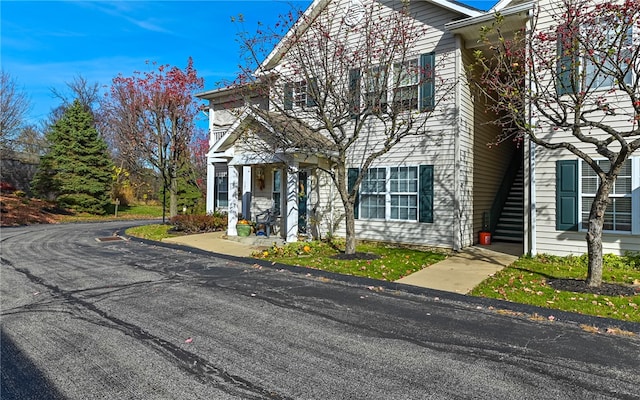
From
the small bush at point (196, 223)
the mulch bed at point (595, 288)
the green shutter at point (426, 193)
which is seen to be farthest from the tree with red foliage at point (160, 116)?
the mulch bed at point (595, 288)

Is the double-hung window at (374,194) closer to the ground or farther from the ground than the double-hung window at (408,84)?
closer to the ground

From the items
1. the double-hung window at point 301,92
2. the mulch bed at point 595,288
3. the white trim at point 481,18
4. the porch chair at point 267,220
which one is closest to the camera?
the mulch bed at point 595,288

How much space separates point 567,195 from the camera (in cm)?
867

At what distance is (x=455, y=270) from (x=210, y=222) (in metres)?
10.0

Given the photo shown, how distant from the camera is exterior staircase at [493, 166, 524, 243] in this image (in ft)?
38.7

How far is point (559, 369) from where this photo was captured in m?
3.56

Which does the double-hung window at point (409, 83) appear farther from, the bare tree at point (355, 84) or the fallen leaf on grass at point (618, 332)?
the fallen leaf on grass at point (618, 332)

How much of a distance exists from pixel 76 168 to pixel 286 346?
2652 cm

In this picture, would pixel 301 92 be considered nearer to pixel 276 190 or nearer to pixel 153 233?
pixel 276 190

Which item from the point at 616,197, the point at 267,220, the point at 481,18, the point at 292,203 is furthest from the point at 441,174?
the point at 267,220

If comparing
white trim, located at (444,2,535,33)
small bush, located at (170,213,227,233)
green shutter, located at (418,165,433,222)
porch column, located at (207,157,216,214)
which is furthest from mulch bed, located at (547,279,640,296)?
porch column, located at (207,157,216,214)

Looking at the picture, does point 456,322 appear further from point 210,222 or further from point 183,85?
point 183,85

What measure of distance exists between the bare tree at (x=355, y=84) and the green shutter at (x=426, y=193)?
109 cm

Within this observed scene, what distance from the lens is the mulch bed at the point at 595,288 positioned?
5907mm
